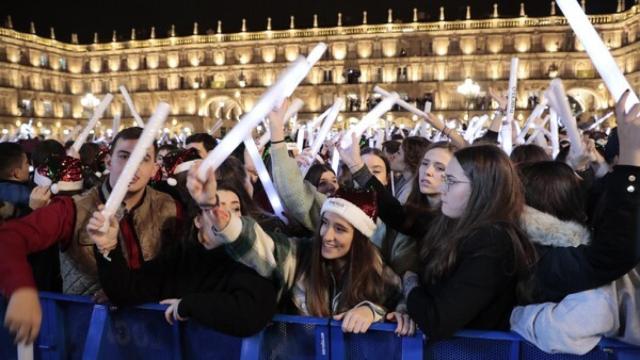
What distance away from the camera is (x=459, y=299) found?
7.22 ft

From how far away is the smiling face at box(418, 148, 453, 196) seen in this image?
360 centimetres

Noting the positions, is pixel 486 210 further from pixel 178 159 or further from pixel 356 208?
pixel 178 159

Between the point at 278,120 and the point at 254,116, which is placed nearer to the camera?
the point at 254,116

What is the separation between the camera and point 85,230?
2.95 metres

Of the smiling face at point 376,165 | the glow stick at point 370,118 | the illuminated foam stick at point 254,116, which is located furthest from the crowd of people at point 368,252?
the smiling face at point 376,165

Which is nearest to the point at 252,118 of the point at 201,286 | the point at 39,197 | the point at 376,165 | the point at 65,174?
the point at 201,286

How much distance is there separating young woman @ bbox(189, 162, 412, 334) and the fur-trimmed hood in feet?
2.38

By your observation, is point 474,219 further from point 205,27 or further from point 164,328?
point 205,27

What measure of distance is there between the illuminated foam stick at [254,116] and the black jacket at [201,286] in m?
0.70

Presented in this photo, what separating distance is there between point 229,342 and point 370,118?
171 centimetres

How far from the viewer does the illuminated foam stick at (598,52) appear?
1.75 m

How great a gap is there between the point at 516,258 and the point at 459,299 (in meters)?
0.34

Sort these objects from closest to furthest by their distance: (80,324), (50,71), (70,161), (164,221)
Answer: (80,324)
(164,221)
(70,161)
(50,71)

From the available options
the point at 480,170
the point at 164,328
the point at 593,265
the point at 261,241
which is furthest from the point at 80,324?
the point at 593,265
